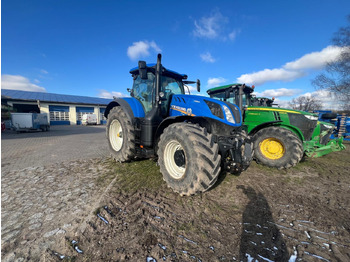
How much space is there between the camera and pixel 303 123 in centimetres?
475

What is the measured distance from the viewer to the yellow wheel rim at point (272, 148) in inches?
181

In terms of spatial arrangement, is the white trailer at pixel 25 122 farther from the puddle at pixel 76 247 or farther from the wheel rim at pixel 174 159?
the puddle at pixel 76 247

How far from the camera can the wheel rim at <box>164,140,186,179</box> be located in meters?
3.00

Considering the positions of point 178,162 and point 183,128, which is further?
point 178,162

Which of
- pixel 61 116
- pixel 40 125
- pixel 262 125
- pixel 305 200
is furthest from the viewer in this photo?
pixel 61 116

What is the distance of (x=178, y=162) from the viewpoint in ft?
9.93

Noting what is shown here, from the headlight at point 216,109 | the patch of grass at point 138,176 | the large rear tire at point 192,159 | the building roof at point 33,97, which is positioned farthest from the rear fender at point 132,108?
the building roof at point 33,97

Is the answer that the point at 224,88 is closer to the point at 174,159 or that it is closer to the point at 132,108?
the point at 132,108

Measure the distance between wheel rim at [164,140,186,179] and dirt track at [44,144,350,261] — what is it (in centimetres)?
38

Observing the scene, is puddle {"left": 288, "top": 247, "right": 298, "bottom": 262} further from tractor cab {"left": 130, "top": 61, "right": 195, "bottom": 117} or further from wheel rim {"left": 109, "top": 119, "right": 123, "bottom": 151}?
wheel rim {"left": 109, "top": 119, "right": 123, "bottom": 151}

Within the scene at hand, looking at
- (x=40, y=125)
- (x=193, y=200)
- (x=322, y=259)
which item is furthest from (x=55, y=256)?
(x=40, y=125)

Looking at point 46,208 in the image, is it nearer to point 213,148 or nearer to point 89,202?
point 89,202

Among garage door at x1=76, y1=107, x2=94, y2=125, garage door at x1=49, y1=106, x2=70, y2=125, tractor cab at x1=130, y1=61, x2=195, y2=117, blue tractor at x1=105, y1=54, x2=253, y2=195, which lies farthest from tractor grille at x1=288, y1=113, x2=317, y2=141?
garage door at x1=49, y1=106, x2=70, y2=125

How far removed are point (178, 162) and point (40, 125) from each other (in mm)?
Answer: 16592
